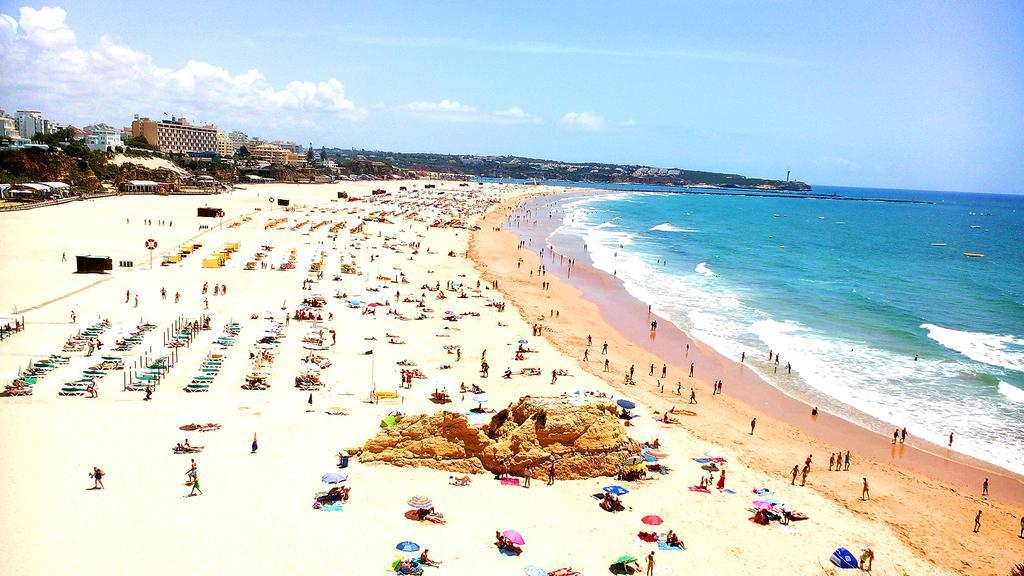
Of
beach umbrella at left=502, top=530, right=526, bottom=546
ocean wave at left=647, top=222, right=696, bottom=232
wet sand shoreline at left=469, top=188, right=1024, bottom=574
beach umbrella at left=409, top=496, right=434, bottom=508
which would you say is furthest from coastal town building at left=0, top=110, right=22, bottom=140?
beach umbrella at left=502, top=530, right=526, bottom=546

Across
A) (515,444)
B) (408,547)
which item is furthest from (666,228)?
(408,547)

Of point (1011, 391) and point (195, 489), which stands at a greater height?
point (1011, 391)

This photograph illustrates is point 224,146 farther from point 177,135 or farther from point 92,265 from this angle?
point 92,265

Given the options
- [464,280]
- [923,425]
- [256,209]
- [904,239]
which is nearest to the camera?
[923,425]

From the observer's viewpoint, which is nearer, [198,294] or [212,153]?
[198,294]

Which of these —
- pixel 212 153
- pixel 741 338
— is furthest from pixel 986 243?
pixel 212 153

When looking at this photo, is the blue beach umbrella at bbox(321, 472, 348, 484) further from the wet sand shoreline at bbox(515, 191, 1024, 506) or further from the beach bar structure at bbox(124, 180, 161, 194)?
the beach bar structure at bbox(124, 180, 161, 194)

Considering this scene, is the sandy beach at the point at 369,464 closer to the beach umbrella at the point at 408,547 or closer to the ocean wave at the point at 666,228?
the beach umbrella at the point at 408,547

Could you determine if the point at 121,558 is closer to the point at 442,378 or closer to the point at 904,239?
the point at 442,378

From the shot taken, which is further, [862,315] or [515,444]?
[862,315]
